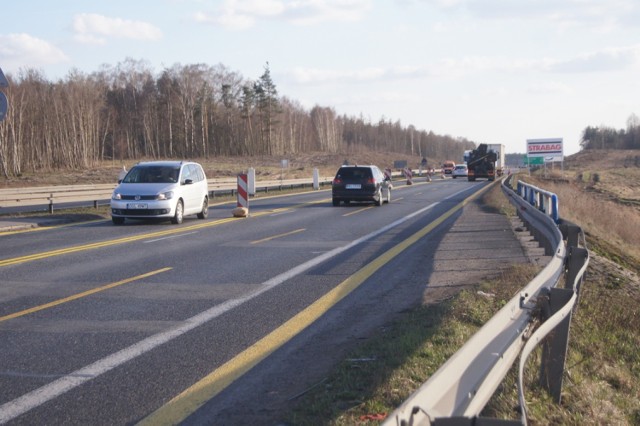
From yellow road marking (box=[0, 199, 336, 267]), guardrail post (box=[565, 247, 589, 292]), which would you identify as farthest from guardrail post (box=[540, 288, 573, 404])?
yellow road marking (box=[0, 199, 336, 267])

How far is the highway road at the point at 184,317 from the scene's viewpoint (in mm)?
5324

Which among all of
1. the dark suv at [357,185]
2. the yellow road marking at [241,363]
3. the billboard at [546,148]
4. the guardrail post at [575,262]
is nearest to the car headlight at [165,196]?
the dark suv at [357,185]

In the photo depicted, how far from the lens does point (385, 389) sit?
5344mm

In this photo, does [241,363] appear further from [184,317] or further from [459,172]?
[459,172]

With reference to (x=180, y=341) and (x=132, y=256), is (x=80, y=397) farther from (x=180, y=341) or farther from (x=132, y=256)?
(x=132, y=256)

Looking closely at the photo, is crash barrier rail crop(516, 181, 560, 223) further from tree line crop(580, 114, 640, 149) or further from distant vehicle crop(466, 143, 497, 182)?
tree line crop(580, 114, 640, 149)

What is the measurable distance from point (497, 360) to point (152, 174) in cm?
1894

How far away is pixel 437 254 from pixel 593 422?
876 centimetres

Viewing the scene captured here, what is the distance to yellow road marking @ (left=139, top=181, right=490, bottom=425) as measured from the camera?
5023 mm

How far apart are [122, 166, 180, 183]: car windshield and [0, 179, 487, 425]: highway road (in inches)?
178

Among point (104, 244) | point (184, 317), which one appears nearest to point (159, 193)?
point (104, 244)

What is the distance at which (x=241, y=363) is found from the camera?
20.6ft

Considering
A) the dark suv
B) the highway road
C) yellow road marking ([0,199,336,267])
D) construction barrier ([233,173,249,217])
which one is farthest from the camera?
the dark suv

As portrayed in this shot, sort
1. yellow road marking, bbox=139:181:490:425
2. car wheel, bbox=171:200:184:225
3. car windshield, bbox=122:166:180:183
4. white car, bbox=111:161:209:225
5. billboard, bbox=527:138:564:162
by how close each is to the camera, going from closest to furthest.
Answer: yellow road marking, bbox=139:181:490:425 < white car, bbox=111:161:209:225 < car wheel, bbox=171:200:184:225 < car windshield, bbox=122:166:180:183 < billboard, bbox=527:138:564:162
